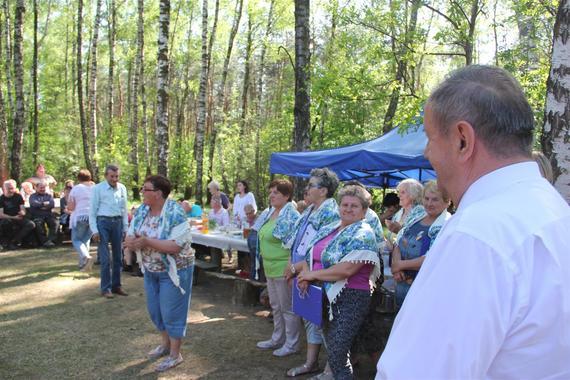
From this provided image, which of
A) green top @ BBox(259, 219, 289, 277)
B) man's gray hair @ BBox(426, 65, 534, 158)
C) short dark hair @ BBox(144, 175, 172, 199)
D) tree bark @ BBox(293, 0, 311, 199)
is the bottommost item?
green top @ BBox(259, 219, 289, 277)

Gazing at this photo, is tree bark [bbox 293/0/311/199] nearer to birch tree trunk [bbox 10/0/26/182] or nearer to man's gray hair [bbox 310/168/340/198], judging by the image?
man's gray hair [bbox 310/168/340/198]

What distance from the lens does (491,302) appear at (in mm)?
750

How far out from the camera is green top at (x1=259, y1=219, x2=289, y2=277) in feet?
15.9

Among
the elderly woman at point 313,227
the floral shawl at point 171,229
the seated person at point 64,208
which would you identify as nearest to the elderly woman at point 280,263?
the elderly woman at point 313,227

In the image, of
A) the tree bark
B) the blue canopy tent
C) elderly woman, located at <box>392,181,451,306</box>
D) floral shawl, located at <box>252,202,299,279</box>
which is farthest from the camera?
the tree bark

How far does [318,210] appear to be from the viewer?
170 inches

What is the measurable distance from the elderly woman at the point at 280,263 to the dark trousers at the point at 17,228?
293 inches

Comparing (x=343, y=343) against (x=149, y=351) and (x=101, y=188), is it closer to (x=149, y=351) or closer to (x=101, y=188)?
(x=149, y=351)

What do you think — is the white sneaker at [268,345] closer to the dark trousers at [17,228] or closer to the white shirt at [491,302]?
the white shirt at [491,302]

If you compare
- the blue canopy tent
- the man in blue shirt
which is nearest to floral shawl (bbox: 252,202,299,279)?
the blue canopy tent

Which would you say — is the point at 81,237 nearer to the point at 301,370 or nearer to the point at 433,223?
the point at 301,370

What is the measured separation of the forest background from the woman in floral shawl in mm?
1391

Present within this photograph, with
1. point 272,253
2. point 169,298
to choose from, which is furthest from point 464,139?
point 272,253

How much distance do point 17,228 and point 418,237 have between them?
9512 millimetres
